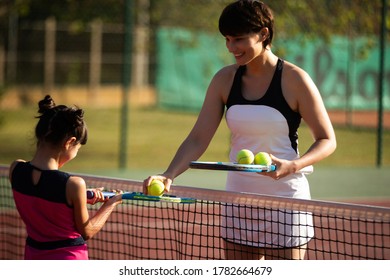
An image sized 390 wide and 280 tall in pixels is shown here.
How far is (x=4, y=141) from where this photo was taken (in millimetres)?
16797

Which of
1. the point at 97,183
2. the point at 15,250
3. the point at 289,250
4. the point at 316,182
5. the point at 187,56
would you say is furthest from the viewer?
the point at 187,56

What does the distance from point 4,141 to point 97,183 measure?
12328 mm

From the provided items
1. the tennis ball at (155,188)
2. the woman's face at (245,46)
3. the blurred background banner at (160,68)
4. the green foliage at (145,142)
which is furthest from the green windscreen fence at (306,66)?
the tennis ball at (155,188)

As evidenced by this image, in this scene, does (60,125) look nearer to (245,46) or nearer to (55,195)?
(55,195)

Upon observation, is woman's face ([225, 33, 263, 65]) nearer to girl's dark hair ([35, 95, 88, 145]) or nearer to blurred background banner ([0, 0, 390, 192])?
girl's dark hair ([35, 95, 88, 145])

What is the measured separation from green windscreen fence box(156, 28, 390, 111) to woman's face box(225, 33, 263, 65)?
10.4m

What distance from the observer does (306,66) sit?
15680mm

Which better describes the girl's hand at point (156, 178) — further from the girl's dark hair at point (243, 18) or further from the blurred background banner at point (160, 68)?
the blurred background banner at point (160, 68)

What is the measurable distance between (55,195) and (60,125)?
298 millimetres

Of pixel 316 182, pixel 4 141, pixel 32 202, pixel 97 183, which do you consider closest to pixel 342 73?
pixel 316 182

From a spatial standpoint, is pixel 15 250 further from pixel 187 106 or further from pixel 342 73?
pixel 187 106

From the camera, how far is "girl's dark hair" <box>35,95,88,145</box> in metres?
3.63

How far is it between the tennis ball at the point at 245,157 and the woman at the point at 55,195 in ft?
2.07
